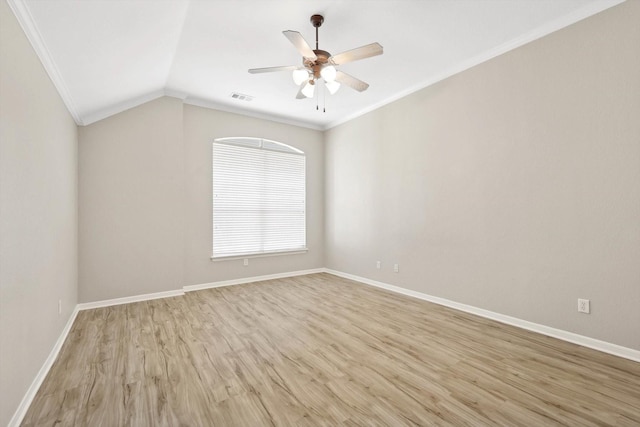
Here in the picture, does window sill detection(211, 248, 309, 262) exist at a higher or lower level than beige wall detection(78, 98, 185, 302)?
lower

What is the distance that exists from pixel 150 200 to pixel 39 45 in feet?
7.68

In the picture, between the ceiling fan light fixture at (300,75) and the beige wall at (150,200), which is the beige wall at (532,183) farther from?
the beige wall at (150,200)

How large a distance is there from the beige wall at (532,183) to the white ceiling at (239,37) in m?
0.36

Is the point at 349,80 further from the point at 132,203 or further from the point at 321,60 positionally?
the point at 132,203

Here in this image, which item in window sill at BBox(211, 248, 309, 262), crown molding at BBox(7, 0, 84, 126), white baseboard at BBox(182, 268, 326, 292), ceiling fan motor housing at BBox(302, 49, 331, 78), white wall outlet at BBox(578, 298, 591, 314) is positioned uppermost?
ceiling fan motor housing at BBox(302, 49, 331, 78)

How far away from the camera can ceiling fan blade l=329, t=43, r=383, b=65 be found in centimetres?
235

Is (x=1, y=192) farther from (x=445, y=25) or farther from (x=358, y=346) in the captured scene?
(x=445, y=25)

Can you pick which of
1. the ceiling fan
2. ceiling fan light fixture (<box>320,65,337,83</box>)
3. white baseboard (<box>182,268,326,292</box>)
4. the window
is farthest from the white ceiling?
white baseboard (<box>182,268,326,292</box>)

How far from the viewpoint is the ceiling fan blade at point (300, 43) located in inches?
87.8

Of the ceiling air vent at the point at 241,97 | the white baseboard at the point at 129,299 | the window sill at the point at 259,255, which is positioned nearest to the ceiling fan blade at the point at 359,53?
the ceiling air vent at the point at 241,97

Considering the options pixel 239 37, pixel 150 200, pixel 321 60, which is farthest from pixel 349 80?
pixel 150 200

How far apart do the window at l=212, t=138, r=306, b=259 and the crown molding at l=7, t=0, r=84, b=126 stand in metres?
2.19

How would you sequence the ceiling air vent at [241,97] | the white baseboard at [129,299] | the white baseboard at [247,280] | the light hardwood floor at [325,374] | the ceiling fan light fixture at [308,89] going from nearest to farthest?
the light hardwood floor at [325,374] < the ceiling fan light fixture at [308,89] < the white baseboard at [129,299] < the ceiling air vent at [241,97] < the white baseboard at [247,280]

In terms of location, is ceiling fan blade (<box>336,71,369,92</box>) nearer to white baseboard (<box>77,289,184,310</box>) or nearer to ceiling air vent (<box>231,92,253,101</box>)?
ceiling air vent (<box>231,92,253,101</box>)
